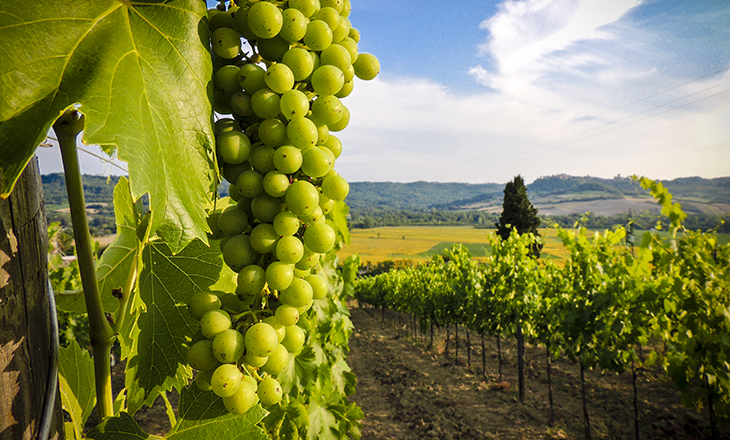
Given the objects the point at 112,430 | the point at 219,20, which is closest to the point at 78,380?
the point at 112,430

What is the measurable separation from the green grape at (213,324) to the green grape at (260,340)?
0.14 ft

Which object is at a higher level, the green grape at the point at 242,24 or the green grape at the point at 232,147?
the green grape at the point at 242,24

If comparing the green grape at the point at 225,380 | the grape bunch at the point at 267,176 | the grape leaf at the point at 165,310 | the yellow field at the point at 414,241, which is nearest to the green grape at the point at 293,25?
the grape bunch at the point at 267,176

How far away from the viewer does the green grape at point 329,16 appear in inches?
30.0

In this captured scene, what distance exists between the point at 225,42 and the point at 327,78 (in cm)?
18

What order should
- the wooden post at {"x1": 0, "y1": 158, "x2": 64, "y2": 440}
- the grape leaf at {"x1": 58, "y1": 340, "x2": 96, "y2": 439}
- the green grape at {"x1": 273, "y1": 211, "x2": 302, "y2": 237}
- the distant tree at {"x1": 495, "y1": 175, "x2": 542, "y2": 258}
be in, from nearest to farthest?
the wooden post at {"x1": 0, "y1": 158, "x2": 64, "y2": 440}
the green grape at {"x1": 273, "y1": 211, "x2": 302, "y2": 237}
the grape leaf at {"x1": 58, "y1": 340, "x2": 96, "y2": 439}
the distant tree at {"x1": 495, "y1": 175, "x2": 542, "y2": 258}

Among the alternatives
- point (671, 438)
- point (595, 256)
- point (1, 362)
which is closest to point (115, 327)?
point (1, 362)

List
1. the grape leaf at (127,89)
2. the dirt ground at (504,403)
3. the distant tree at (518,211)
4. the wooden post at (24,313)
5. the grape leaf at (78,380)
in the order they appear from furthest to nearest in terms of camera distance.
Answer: the distant tree at (518,211)
the dirt ground at (504,403)
the grape leaf at (78,380)
the wooden post at (24,313)
the grape leaf at (127,89)

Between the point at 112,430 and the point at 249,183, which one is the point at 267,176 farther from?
the point at 112,430

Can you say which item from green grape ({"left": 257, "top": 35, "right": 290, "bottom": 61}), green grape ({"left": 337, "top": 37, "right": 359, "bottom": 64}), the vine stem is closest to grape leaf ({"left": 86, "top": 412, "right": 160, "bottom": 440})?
the vine stem

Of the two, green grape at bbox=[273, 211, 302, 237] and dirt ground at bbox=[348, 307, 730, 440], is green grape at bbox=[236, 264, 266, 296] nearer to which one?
green grape at bbox=[273, 211, 302, 237]

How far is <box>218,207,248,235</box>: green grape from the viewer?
2.42 feet

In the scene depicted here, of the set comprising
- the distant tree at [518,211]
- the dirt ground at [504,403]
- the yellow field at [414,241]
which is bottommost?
the yellow field at [414,241]

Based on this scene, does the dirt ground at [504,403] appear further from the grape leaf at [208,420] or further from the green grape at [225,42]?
the green grape at [225,42]
